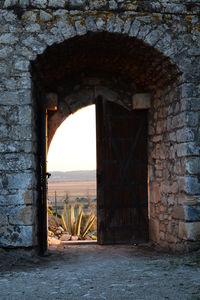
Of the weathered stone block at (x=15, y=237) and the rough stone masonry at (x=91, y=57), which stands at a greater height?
the rough stone masonry at (x=91, y=57)

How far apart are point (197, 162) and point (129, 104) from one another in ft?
5.57

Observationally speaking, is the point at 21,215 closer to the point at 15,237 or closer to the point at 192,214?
the point at 15,237

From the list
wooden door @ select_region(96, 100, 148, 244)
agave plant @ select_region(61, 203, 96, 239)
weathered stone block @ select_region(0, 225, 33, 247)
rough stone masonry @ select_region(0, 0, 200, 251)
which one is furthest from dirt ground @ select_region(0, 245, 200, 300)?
agave plant @ select_region(61, 203, 96, 239)

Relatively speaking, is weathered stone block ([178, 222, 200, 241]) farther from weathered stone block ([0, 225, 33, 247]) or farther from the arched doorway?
weathered stone block ([0, 225, 33, 247])

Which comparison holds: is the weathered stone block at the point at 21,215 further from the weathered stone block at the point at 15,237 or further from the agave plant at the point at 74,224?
the agave plant at the point at 74,224

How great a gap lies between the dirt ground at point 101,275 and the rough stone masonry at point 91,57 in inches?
12.2

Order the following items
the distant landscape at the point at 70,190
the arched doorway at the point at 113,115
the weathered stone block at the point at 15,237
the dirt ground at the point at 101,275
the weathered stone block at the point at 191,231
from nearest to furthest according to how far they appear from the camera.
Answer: the dirt ground at the point at 101,275, the weathered stone block at the point at 15,237, the weathered stone block at the point at 191,231, the arched doorway at the point at 113,115, the distant landscape at the point at 70,190

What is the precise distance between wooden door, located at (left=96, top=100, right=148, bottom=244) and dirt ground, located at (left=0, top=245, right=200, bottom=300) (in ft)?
2.30

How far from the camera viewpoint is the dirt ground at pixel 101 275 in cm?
337

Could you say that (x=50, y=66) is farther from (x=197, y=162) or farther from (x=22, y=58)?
(x=197, y=162)

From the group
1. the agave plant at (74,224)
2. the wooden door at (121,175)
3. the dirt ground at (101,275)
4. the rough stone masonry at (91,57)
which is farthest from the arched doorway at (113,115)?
the agave plant at (74,224)

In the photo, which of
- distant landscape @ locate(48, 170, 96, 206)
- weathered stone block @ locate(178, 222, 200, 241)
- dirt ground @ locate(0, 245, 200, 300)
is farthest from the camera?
distant landscape @ locate(48, 170, 96, 206)

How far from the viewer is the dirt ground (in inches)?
133

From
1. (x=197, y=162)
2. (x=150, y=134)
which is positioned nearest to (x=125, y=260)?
(x=197, y=162)
